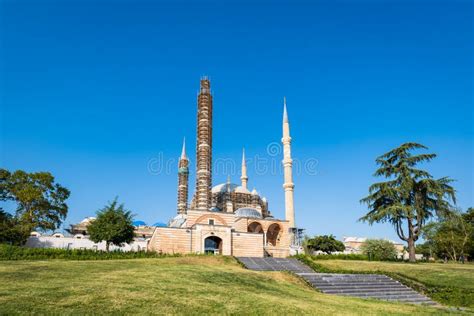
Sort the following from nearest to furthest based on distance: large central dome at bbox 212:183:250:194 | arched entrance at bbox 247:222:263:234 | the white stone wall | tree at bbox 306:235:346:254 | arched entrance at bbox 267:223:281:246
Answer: the white stone wall
arched entrance at bbox 247:222:263:234
arched entrance at bbox 267:223:281:246
tree at bbox 306:235:346:254
large central dome at bbox 212:183:250:194

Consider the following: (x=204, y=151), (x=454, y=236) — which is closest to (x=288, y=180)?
(x=204, y=151)

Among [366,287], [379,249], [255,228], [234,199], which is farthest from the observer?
[234,199]

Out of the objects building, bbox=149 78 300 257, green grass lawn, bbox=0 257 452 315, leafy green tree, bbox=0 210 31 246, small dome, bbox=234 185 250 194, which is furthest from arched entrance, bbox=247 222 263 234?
green grass lawn, bbox=0 257 452 315

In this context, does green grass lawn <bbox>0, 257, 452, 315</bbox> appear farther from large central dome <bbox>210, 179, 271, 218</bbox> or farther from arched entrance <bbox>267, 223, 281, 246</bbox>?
large central dome <bbox>210, 179, 271, 218</bbox>

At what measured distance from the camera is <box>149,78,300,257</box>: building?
35.6m

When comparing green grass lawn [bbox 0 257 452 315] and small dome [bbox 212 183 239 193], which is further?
small dome [bbox 212 183 239 193]

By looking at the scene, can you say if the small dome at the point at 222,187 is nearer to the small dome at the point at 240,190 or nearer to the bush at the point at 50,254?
the small dome at the point at 240,190

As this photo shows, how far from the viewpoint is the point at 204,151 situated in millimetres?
49344

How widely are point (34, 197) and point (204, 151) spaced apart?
20.8 meters

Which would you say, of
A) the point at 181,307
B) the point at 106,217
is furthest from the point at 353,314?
the point at 106,217

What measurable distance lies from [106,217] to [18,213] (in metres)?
14.8

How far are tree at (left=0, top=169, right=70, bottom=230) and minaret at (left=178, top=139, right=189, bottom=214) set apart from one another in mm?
25621

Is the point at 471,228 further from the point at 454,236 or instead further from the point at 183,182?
the point at 183,182

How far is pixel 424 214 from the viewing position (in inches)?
1350
